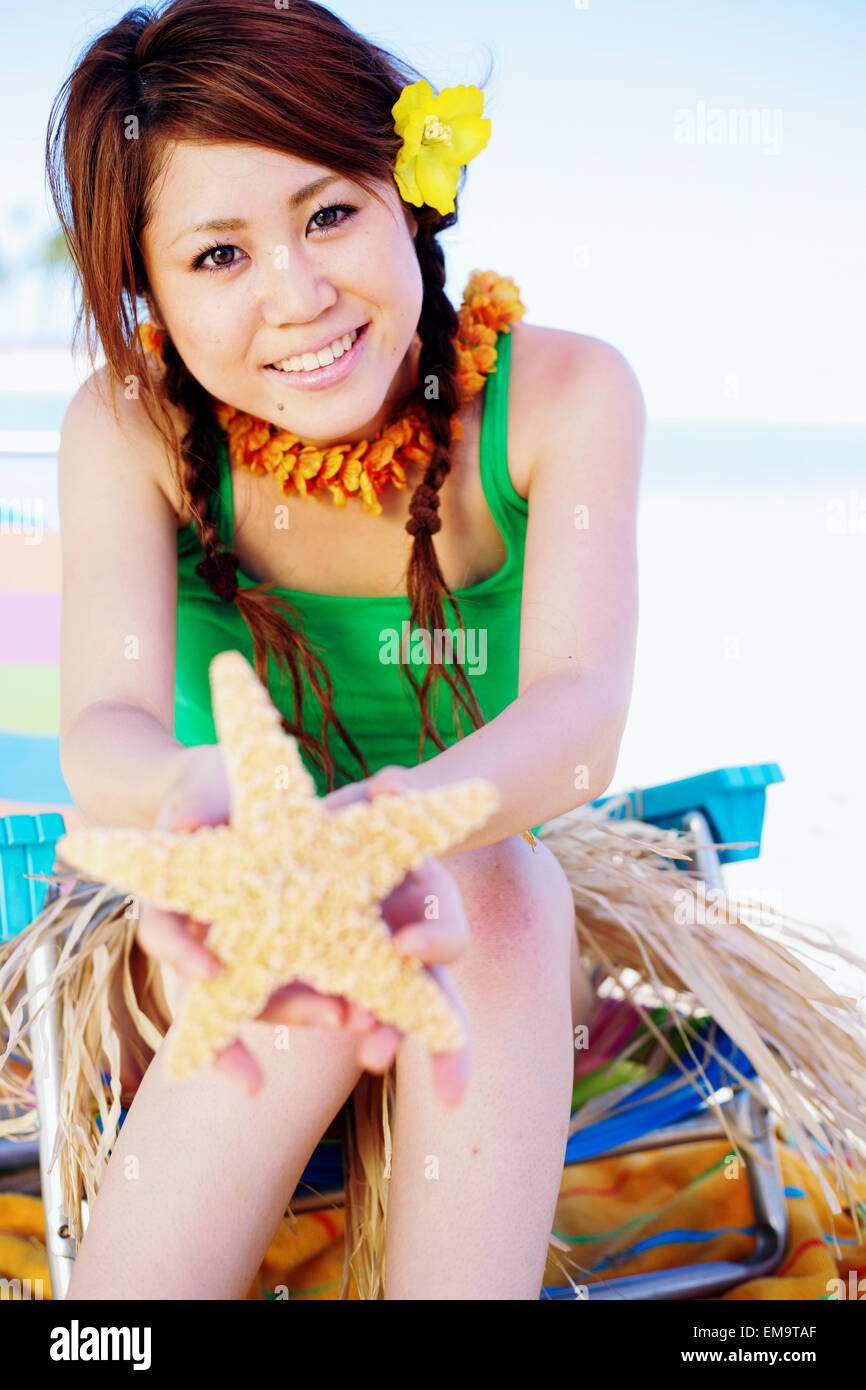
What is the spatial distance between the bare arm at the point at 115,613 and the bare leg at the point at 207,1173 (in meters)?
0.20

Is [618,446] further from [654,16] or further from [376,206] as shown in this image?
[654,16]

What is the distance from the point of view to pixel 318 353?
1.01 meters

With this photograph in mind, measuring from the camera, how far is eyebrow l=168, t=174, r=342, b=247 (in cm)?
94

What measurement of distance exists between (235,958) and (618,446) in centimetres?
67

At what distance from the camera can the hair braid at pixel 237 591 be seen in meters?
1.15

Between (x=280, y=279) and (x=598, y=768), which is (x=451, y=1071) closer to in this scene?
(x=598, y=768)

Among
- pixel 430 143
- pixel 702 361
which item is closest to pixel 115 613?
pixel 430 143

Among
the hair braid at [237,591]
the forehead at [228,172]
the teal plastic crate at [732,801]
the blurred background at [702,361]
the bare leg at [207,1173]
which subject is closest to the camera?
the bare leg at [207,1173]

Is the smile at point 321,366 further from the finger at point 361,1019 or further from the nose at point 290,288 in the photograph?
the finger at point 361,1019

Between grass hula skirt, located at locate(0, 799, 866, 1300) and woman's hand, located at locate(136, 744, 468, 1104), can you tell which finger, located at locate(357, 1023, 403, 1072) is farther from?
grass hula skirt, located at locate(0, 799, 866, 1300)

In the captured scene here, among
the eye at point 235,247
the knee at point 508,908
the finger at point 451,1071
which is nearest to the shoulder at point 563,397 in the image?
the eye at point 235,247
